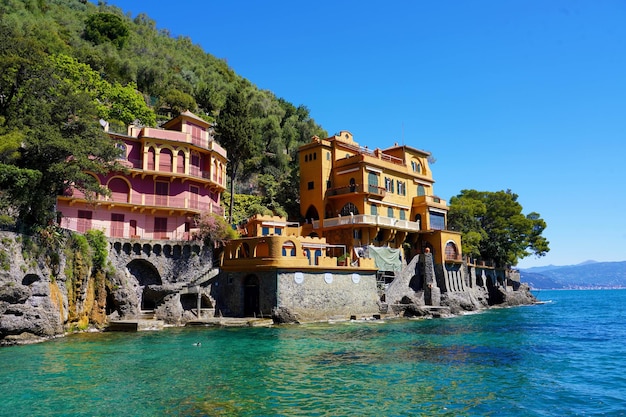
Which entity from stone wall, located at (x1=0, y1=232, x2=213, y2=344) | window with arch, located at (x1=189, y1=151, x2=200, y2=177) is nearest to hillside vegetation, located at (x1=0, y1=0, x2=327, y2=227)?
stone wall, located at (x1=0, y1=232, x2=213, y2=344)

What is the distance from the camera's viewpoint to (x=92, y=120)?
3098 centimetres

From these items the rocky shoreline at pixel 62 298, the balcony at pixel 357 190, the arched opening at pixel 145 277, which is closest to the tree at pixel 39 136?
the rocky shoreline at pixel 62 298

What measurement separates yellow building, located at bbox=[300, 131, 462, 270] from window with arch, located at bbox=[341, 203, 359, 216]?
0.10 meters

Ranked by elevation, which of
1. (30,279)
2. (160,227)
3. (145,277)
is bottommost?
(30,279)

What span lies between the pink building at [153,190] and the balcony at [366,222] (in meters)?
11.8

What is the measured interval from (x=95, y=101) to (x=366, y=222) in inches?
1134

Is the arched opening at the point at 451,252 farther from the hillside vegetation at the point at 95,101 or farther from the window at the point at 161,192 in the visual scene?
the window at the point at 161,192

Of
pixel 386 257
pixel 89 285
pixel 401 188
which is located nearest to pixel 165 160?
pixel 89 285

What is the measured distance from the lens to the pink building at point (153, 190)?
37906 mm

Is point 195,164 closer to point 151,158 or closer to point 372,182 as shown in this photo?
point 151,158

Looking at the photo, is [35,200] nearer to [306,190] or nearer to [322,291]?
[322,291]

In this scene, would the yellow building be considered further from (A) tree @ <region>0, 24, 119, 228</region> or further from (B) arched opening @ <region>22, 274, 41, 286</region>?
(B) arched opening @ <region>22, 274, 41, 286</region>

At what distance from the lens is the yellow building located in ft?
154

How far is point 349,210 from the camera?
48125 mm
